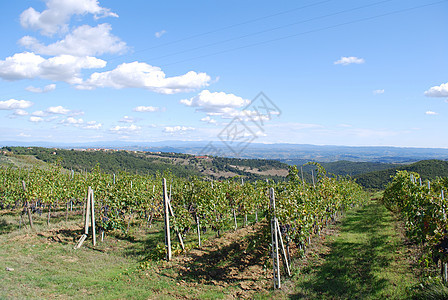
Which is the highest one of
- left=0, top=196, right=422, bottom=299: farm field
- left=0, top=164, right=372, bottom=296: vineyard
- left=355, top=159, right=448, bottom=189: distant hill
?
left=0, top=164, right=372, bottom=296: vineyard

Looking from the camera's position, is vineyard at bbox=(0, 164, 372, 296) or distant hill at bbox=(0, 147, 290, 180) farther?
distant hill at bbox=(0, 147, 290, 180)

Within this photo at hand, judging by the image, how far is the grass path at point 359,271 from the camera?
7.09 meters

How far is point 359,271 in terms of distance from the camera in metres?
8.35

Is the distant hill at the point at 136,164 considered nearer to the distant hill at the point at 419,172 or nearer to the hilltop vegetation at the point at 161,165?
the hilltop vegetation at the point at 161,165

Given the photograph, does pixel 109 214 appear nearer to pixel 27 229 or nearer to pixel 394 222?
pixel 27 229

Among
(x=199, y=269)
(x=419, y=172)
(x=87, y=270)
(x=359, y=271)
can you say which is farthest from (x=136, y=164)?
(x=419, y=172)

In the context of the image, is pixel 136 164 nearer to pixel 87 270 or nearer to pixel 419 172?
pixel 87 270

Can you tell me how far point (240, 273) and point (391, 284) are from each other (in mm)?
4528

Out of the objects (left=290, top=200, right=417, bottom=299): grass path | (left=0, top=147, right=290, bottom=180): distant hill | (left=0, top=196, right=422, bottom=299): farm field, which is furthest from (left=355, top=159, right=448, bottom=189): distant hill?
(left=0, top=196, right=422, bottom=299): farm field

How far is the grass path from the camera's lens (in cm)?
709

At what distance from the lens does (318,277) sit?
8.23m

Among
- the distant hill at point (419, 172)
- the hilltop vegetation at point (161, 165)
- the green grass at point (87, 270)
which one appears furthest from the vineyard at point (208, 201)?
the distant hill at point (419, 172)

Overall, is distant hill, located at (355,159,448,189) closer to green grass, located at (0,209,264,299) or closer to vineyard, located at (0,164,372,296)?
vineyard, located at (0,164,372,296)

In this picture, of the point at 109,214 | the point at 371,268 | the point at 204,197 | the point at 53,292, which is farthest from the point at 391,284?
the point at 109,214
